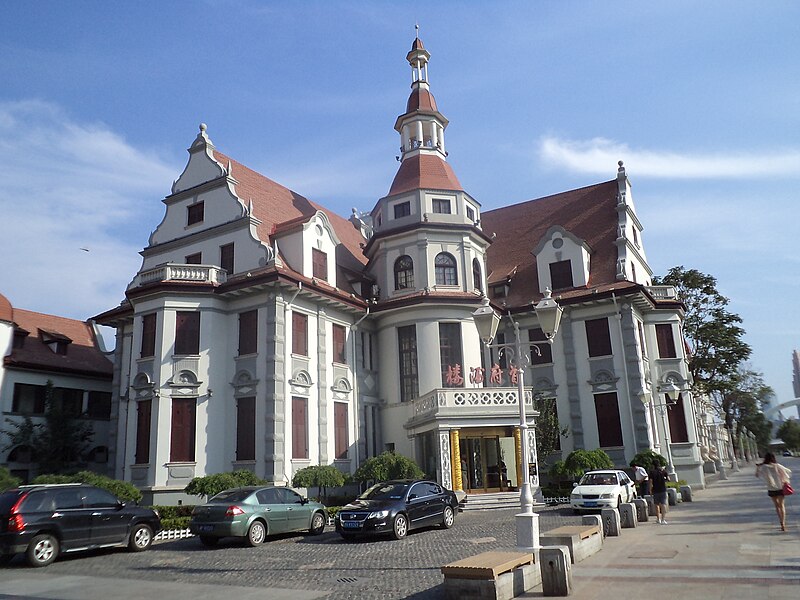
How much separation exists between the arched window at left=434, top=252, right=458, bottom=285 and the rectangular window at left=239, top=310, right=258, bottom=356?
9.88 m

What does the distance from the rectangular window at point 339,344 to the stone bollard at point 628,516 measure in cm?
1526

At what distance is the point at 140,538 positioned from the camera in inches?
661

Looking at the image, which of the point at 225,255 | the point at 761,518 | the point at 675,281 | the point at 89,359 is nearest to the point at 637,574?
the point at 761,518

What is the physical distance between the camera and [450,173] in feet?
120

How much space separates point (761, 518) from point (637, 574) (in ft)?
32.2

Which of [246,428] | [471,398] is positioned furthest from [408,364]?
[246,428]

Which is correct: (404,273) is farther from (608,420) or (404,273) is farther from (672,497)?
(672,497)

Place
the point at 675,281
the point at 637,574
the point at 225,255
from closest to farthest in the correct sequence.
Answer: the point at 637,574
the point at 225,255
the point at 675,281

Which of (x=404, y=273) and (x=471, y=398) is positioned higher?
(x=404, y=273)

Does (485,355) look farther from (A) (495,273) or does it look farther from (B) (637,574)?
(B) (637,574)

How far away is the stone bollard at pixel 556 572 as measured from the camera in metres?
→ 9.12

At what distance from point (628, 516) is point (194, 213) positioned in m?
23.2

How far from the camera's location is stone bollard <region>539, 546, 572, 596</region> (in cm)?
912

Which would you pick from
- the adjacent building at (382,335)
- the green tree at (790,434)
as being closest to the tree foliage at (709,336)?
the adjacent building at (382,335)
